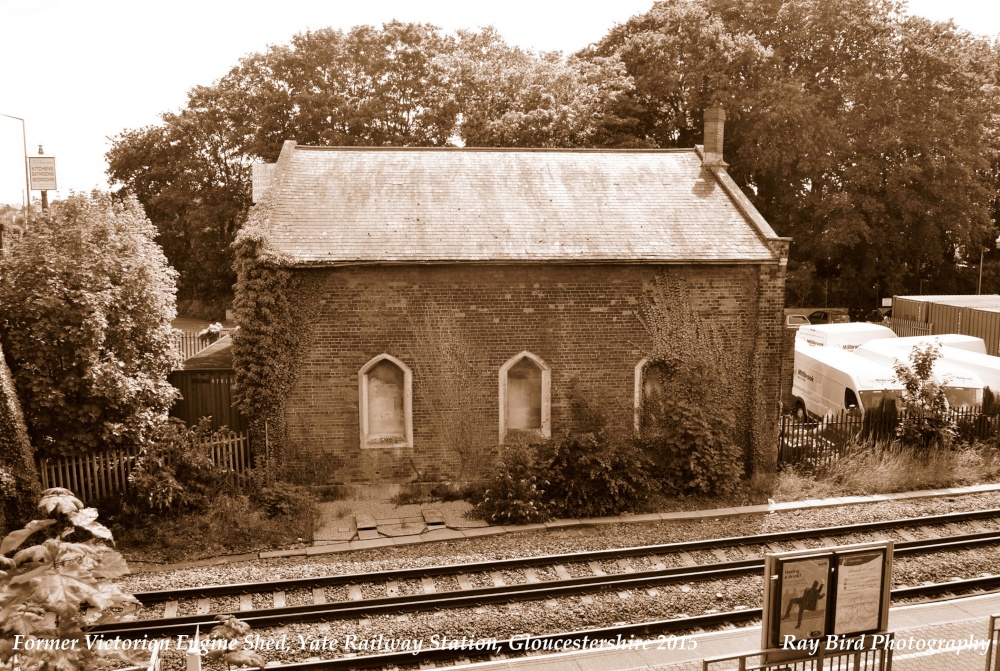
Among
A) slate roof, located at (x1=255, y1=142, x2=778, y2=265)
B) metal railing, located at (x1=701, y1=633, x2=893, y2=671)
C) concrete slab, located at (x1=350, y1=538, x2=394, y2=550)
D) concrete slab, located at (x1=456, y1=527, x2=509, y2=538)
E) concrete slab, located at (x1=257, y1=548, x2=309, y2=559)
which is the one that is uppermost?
slate roof, located at (x1=255, y1=142, x2=778, y2=265)

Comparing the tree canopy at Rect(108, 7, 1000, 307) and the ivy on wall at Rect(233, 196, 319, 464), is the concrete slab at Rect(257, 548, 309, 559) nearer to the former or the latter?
the ivy on wall at Rect(233, 196, 319, 464)

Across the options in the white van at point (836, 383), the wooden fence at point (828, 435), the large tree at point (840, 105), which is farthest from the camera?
the large tree at point (840, 105)

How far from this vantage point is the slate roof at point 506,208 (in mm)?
16531

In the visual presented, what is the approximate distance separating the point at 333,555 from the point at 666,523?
632cm

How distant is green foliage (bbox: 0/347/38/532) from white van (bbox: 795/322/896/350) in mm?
23875

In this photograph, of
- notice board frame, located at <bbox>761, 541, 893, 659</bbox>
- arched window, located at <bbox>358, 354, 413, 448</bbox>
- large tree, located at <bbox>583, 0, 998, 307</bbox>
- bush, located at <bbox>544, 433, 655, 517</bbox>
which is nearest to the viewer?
notice board frame, located at <bbox>761, 541, 893, 659</bbox>

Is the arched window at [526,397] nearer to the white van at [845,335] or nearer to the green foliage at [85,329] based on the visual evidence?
the green foliage at [85,329]

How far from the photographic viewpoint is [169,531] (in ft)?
45.6

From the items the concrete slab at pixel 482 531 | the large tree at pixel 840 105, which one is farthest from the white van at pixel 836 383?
the large tree at pixel 840 105

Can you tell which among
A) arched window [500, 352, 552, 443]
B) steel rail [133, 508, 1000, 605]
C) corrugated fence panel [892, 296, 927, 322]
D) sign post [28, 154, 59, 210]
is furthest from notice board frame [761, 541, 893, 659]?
corrugated fence panel [892, 296, 927, 322]

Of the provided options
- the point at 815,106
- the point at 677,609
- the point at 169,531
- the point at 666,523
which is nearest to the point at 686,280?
the point at 666,523

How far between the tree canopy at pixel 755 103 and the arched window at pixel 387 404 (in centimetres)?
2097

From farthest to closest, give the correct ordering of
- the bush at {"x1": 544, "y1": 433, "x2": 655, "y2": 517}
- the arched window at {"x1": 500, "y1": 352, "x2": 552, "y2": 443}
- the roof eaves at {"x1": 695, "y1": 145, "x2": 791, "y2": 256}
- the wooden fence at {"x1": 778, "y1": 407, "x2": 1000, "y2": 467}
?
the wooden fence at {"x1": 778, "y1": 407, "x2": 1000, "y2": 467}, the roof eaves at {"x1": 695, "y1": 145, "x2": 791, "y2": 256}, the arched window at {"x1": 500, "y1": 352, "x2": 552, "y2": 443}, the bush at {"x1": 544, "y1": 433, "x2": 655, "y2": 517}

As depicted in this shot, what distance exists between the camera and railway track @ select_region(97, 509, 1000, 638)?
35.9 ft
